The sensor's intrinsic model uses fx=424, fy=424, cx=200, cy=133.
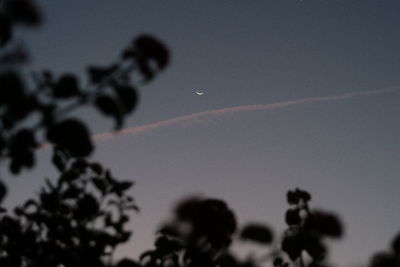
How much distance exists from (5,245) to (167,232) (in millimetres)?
2757

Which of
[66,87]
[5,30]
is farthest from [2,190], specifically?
[5,30]

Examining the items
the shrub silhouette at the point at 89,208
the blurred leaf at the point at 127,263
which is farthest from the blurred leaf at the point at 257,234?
the blurred leaf at the point at 127,263

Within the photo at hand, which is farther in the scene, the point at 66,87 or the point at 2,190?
the point at 2,190

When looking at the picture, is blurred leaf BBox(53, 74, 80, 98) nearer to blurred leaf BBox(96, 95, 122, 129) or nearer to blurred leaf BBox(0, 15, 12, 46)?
blurred leaf BBox(96, 95, 122, 129)

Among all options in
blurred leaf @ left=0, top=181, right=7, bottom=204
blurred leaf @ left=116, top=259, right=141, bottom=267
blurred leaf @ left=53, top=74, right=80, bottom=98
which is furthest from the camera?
blurred leaf @ left=116, top=259, right=141, bottom=267

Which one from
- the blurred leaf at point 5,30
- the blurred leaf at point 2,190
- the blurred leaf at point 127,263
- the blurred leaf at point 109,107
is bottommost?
the blurred leaf at point 127,263

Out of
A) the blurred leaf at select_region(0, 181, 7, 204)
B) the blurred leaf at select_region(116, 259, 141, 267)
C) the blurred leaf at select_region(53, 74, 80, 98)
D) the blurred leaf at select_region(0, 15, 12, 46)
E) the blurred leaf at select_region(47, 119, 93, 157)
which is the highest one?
the blurred leaf at select_region(0, 15, 12, 46)

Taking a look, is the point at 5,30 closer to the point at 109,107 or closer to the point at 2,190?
the point at 109,107

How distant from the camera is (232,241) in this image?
6.44 m

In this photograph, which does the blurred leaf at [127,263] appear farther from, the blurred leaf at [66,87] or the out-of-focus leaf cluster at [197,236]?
the blurred leaf at [66,87]

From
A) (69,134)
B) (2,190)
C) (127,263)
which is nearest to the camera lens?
(69,134)

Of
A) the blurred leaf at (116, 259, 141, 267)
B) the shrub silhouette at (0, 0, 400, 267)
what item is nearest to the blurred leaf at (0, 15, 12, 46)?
the shrub silhouette at (0, 0, 400, 267)

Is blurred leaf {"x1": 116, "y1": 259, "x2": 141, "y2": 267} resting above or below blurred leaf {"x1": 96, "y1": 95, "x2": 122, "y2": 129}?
below

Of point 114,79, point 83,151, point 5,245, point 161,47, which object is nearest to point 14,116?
point 83,151
